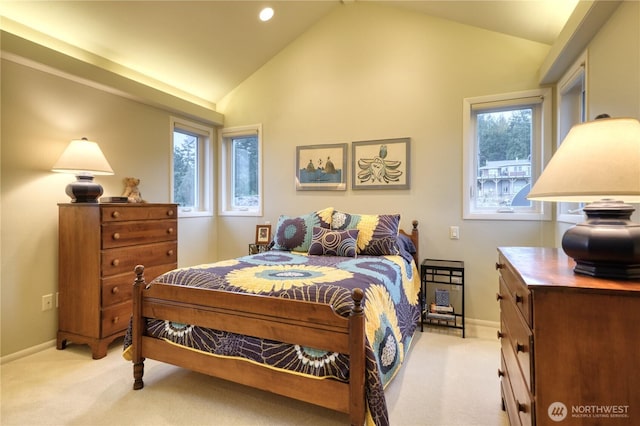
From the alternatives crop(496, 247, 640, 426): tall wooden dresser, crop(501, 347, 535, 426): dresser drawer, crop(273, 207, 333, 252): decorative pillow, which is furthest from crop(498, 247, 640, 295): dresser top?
crop(273, 207, 333, 252): decorative pillow

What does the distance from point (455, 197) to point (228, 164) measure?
9.71 ft

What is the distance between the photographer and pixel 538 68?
2889 mm

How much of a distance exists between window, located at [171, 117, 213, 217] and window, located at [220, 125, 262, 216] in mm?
197

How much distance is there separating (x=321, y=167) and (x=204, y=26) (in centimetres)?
187

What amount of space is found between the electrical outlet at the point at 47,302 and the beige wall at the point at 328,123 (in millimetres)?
40

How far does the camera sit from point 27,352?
248 centimetres

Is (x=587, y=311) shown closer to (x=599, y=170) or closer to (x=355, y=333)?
(x=599, y=170)

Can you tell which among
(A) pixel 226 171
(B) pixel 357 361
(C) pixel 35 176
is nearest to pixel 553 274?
(B) pixel 357 361

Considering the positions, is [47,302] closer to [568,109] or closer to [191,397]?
[191,397]

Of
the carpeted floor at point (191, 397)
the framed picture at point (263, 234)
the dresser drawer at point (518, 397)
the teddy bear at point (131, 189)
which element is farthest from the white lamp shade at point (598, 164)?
the teddy bear at point (131, 189)

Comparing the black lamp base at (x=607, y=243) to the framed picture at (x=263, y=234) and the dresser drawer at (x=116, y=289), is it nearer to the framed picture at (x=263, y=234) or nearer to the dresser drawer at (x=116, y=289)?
the dresser drawer at (x=116, y=289)

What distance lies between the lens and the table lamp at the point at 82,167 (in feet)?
8.16

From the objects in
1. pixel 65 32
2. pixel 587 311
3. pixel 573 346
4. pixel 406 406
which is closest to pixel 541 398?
pixel 573 346

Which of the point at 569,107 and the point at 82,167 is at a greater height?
the point at 569,107
